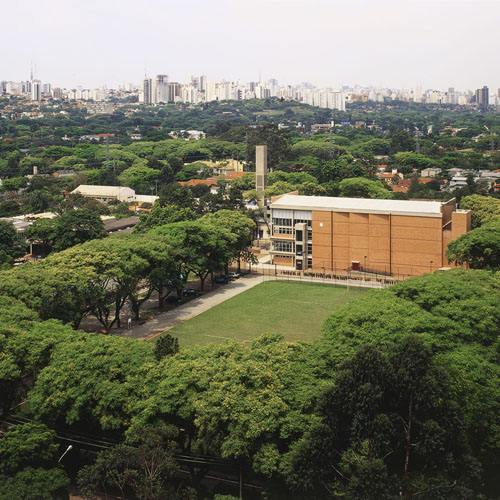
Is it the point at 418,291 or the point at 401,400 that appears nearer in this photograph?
the point at 401,400

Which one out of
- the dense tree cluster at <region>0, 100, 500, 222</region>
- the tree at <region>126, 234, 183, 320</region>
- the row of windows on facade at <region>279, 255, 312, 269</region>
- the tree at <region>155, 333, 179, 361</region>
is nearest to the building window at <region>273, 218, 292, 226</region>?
the row of windows on facade at <region>279, 255, 312, 269</region>

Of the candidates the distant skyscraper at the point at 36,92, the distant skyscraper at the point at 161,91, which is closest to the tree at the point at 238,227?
the distant skyscraper at the point at 36,92

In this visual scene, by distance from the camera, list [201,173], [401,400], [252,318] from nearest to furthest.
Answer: [401,400], [252,318], [201,173]

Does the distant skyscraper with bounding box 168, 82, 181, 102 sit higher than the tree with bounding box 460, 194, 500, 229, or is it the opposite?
the distant skyscraper with bounding box 168, 82, 181, 102

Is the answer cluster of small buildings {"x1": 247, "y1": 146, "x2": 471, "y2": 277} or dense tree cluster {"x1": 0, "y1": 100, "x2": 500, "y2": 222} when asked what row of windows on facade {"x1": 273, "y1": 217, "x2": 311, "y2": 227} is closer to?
cluster of small buildings {"x1": 247, "y1": 146, "x2": 471, "y2": 277}

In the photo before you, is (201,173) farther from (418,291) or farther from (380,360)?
(380,360)

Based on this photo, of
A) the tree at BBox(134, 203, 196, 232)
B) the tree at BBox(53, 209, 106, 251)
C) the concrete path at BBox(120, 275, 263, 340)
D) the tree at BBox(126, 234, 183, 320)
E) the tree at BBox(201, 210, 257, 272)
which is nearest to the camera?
the concrete path at BBox(120, 275, 263, 340)

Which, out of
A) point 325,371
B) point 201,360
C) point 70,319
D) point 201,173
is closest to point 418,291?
point 325,371
